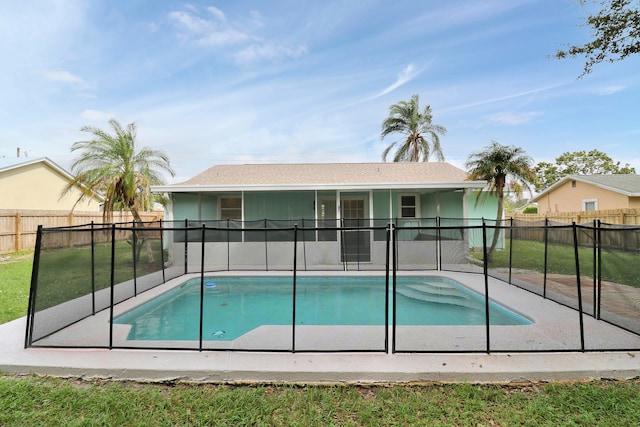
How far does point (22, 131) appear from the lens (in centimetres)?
2664

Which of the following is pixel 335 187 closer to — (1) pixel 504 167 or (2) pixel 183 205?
(1) pixel 504 167

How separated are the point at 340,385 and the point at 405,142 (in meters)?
23.0

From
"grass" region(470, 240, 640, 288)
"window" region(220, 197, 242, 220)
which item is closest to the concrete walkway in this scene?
"grass" region(470, 240, 640, 288)

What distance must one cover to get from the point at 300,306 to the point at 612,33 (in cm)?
761

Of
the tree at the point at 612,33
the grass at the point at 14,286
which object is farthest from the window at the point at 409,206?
the grass at the point at 14,286

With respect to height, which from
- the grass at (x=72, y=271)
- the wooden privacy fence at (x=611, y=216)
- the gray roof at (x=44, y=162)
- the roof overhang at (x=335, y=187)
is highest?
the gray roof at (x=44, y=162)

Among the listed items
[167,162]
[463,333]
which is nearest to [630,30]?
[463,333]

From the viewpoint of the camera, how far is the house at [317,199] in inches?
435

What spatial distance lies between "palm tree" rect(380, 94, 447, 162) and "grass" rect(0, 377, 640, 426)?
71.9 feet

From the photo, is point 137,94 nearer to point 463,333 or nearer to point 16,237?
point 16,237

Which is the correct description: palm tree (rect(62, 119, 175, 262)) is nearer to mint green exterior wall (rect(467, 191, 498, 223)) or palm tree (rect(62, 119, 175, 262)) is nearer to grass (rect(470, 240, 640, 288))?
grass (rect(470, 240, 640, 288))

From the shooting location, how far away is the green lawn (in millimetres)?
2762

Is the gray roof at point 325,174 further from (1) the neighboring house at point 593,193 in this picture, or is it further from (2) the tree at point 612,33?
(1) the neighboring house at point 593,193

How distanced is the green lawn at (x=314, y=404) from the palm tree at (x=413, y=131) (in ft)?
71.9
